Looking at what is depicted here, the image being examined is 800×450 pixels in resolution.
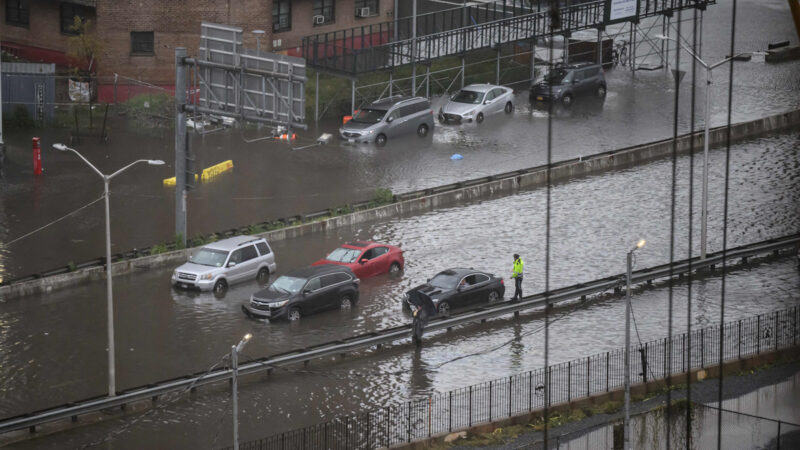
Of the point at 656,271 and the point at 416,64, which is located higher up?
the point at 416,64

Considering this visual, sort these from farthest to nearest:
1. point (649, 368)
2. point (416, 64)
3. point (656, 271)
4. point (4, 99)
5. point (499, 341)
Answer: point (416, 64)
point (4, 99)
point (656, 271)
point (499, 341)
point (649, 368)

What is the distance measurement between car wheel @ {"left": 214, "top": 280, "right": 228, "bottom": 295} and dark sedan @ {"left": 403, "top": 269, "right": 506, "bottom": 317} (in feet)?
15.9

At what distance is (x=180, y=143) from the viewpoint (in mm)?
39406

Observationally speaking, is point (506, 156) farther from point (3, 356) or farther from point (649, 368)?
point (3, 356)

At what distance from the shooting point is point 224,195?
144ft

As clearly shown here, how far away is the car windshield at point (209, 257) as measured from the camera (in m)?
35.9

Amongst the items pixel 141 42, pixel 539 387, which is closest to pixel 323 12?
pixel 141 42

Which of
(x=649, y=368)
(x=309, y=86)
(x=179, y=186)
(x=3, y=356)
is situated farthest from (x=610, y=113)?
(x=3, y=356)

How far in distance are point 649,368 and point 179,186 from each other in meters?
15.3

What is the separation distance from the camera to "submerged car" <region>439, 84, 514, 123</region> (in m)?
52.4

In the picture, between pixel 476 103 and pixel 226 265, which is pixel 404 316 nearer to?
pixel 226 265

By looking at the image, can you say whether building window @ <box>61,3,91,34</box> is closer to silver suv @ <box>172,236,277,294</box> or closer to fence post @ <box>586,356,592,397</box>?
silver suv @ <box>172,236,277,294</box>

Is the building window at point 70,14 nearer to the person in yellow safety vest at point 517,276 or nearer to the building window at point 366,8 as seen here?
the building window at point 366,8

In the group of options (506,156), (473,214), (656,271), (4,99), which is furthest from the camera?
(4,99)
